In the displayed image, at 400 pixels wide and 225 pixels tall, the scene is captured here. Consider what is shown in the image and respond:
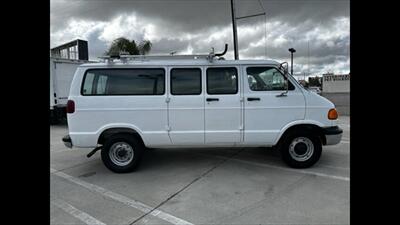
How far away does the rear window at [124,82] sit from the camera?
15.9 feet

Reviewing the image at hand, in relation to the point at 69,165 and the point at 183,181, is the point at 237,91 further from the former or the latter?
the point at 69,165

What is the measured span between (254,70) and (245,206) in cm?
258

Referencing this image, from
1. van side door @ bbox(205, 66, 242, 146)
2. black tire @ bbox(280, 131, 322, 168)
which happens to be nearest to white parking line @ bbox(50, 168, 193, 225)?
van side door @ bbox(205, 66, 242, 146)

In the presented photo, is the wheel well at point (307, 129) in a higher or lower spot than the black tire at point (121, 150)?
higher

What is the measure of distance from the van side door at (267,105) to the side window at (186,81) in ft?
2.98

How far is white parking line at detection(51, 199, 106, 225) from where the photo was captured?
3211 mm

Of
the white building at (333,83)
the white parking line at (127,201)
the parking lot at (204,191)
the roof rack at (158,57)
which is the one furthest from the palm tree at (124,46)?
the white building at (333,83)

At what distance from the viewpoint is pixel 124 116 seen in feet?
15.9

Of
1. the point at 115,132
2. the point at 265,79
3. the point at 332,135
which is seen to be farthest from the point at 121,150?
the point at 332,135

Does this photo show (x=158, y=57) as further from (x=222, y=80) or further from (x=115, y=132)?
(x=115, y=132)

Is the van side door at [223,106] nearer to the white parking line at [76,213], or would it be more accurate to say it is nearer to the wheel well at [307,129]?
the wheel well at [307,129]

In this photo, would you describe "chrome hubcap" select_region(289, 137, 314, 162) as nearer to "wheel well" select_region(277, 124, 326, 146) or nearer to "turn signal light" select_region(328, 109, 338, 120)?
"wheel well" select_region(277, 124, 326, 146)

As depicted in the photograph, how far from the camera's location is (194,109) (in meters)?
4.86

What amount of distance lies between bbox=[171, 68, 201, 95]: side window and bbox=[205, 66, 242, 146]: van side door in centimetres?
19
